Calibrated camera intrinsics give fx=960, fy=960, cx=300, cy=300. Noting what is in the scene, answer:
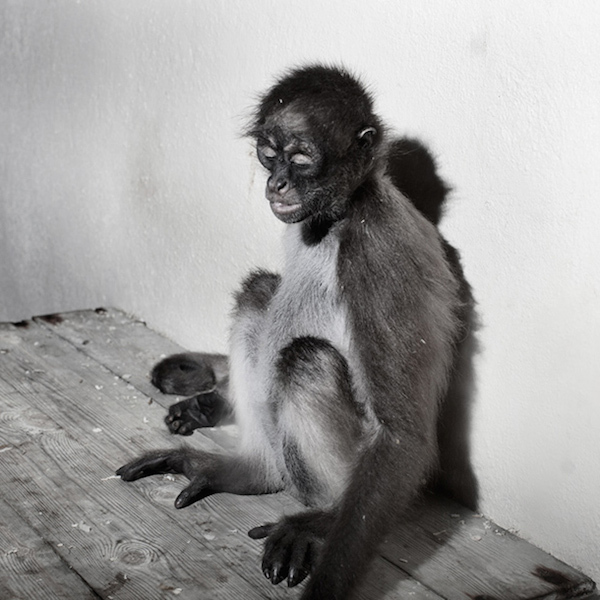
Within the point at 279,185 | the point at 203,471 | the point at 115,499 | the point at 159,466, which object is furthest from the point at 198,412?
the point at 279,185

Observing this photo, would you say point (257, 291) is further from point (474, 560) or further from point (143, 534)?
point (474, 560)

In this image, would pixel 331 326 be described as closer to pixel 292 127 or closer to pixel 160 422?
pixel 292 127

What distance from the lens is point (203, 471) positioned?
3.82 meters

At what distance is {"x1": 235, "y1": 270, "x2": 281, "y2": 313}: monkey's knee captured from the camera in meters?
3.92

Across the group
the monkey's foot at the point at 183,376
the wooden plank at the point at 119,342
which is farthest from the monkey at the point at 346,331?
the wooden plank at the point at 119,342

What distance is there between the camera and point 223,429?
14.6ft

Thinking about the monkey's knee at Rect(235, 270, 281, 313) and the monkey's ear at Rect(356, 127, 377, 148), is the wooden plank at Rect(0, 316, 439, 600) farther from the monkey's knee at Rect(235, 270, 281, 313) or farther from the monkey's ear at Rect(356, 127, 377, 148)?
the monkey's ear at Rect(356, 127, 377, 148)

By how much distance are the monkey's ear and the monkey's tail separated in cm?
24

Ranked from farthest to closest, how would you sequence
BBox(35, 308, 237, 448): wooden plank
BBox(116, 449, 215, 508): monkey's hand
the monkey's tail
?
BBox(35, 308, 237, 448): wooden plank
BBox(116, 449, 215, 508): monkey's hand
the monkey's tail

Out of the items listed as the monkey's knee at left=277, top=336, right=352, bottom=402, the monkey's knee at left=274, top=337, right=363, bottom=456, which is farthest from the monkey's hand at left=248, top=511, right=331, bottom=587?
the monkey's knee at left=277, top=336, right=352, bottom=402

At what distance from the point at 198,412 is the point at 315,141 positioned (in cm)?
166

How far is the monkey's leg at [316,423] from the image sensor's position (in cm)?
335

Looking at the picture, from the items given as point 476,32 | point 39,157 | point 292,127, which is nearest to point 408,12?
point 476,32

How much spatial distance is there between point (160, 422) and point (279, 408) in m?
1.14
